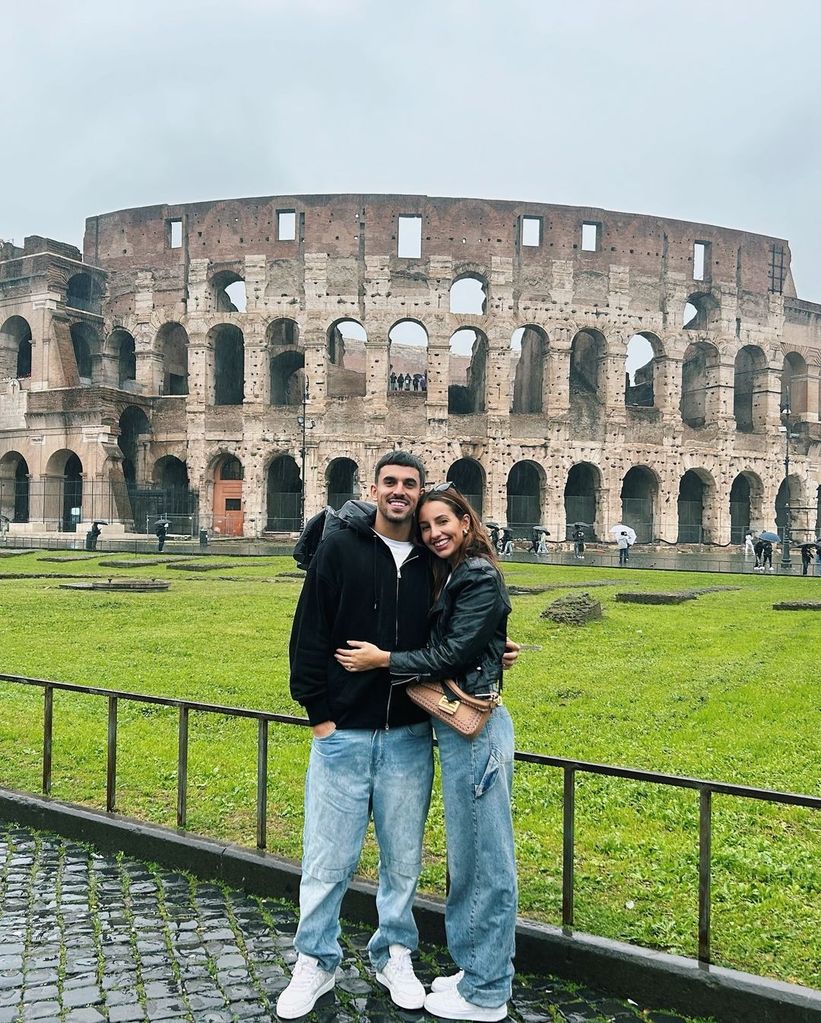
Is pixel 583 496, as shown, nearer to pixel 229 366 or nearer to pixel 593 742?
pixel 229 366

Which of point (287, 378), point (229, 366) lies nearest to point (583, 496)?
point (287, 378)

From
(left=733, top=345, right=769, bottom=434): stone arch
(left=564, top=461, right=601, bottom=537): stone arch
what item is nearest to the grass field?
(left=564, top=461, right=601, bottom=537): stone arch

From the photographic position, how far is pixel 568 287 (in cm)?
3666

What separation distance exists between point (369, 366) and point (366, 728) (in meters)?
33.8

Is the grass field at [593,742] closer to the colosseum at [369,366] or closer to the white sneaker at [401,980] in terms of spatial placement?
the white sneaker at [401,980]

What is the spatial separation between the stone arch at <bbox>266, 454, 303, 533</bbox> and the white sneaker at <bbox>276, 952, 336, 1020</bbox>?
3231 cm

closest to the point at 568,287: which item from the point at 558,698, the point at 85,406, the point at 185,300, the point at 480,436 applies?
the point at 480,436

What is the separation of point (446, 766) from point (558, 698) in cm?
514

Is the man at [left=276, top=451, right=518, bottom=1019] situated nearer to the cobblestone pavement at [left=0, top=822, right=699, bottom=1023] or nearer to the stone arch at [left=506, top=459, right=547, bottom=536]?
the cobblestone pavement at [left=0, top=822, right=699, bottom=1023]

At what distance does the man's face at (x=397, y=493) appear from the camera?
325cm

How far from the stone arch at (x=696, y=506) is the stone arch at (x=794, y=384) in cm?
585

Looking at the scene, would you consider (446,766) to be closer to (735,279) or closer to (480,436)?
(480,436)

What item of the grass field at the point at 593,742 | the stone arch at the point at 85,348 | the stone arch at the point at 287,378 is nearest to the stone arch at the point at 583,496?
the stone arch at the point at 287,378

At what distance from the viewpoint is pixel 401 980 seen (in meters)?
3.20
